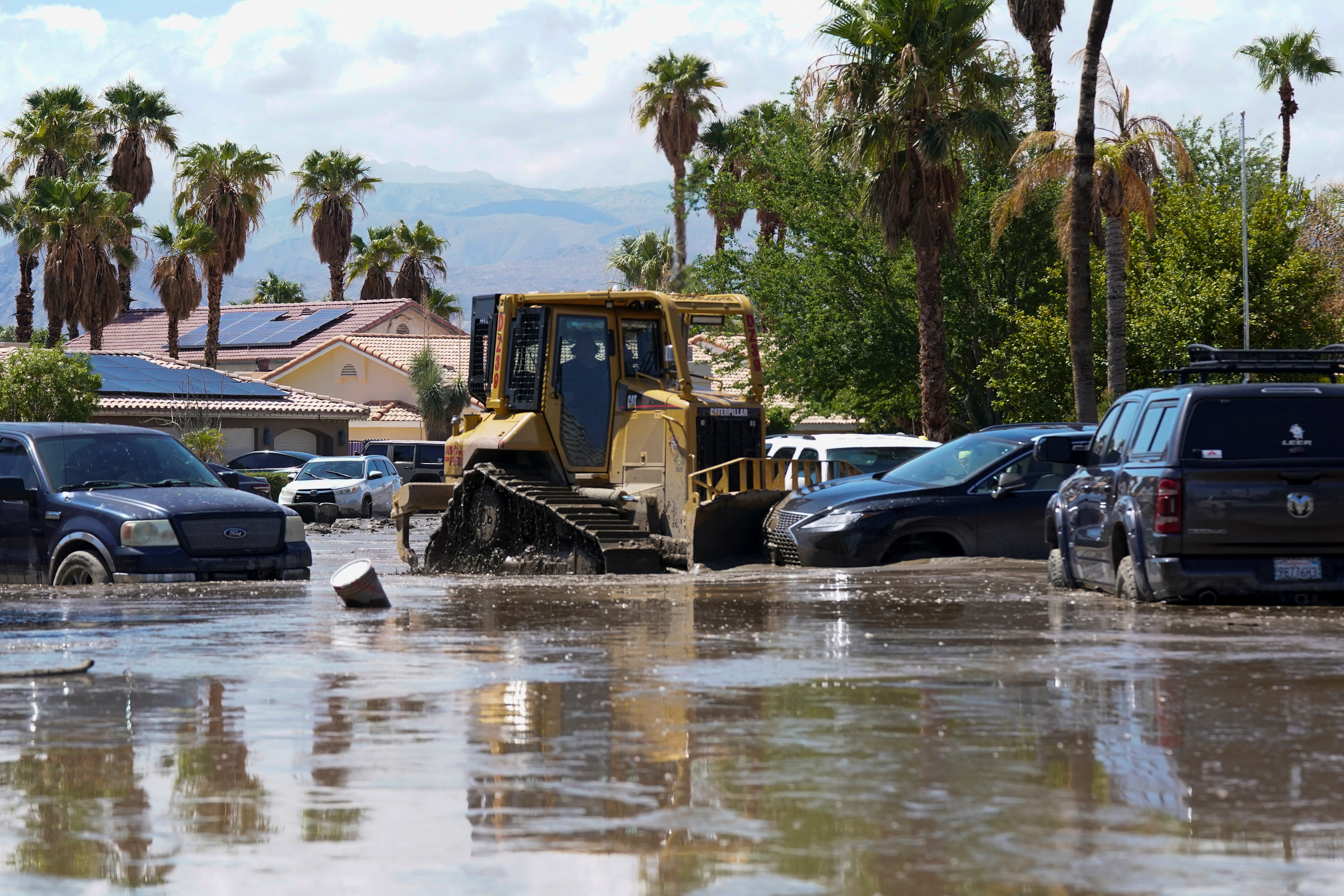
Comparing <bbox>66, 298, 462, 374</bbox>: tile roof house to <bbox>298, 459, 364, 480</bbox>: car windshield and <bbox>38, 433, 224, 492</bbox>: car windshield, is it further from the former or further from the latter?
<bbox>38, 433, 224, 492</bbox>: car windshield

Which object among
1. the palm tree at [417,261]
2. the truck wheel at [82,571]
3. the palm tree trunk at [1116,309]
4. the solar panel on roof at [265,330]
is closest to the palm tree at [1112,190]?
the palm tree trunk at [1116,309]

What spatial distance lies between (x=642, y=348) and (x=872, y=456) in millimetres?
7251

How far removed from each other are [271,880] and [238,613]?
304 inches

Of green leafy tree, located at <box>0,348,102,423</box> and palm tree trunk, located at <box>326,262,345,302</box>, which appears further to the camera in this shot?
palm tree trunk, located at <box>326,262,345,302</box>

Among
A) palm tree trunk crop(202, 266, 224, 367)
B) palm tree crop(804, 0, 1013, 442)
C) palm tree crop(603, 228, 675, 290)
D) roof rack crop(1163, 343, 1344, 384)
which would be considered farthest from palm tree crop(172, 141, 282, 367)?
roof rack crop(1163, 343, 1344, 384)

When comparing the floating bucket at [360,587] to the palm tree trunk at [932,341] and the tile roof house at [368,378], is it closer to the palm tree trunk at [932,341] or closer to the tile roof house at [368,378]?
the palm tree trunk at [932,341]

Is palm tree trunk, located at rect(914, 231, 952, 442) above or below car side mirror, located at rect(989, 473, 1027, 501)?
above

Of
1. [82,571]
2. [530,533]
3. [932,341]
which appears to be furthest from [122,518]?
[932,341]

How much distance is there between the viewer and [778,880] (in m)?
4.72

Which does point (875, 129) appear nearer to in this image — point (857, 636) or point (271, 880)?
point (857, 636)

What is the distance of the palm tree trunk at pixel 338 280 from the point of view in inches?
3046

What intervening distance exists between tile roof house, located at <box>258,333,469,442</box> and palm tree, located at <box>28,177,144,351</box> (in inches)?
281

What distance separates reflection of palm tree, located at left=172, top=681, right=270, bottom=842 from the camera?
5.38m

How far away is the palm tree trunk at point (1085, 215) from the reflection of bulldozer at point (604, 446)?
7591mm
